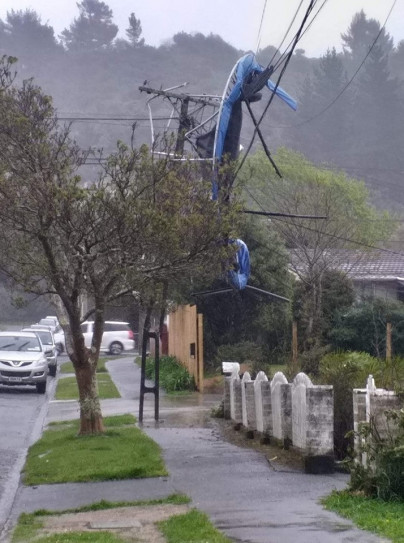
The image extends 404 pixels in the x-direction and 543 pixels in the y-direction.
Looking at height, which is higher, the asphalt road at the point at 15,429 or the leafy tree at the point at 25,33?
the leafy tree at the point at 25,33

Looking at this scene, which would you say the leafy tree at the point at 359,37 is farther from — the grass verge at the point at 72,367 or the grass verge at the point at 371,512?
the grass verge at the point at 371,512

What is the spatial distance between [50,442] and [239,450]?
328 centimetres

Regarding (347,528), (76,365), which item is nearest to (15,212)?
(76,365)

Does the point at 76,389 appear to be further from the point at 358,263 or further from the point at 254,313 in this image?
the point at 358,263

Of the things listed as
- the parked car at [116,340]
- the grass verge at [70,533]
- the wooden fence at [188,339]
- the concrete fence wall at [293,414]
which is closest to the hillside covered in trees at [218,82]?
the parked car at [116,340]

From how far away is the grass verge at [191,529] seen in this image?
8438mm

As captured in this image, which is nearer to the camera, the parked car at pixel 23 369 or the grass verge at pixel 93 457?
the grass verge at pixel 93 457

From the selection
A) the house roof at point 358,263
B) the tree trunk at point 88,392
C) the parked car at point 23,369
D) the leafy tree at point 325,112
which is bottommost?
the tree trunk at point 88,392

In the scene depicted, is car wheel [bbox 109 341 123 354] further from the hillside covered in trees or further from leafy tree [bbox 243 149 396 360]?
the hillside covered in trees

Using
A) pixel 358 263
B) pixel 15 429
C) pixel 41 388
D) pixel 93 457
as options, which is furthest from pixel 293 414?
pixel 358 263

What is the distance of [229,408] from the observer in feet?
60.3

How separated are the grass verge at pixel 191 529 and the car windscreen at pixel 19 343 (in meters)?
19.3

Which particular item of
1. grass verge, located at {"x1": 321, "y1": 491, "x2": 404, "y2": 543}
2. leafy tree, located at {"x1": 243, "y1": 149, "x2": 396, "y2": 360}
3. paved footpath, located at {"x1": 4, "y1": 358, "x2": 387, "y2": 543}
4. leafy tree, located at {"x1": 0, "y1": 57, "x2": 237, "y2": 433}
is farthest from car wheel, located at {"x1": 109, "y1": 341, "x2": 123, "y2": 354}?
grass verge, located at {"x1": 321, "y1": 491, "x2": 404, "y2": 543}

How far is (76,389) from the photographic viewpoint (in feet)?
90.4
